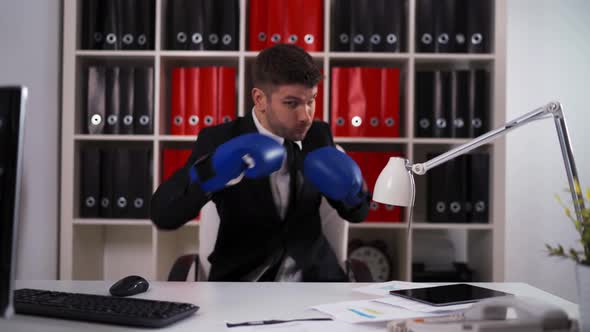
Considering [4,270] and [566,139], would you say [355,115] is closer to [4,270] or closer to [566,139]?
[566,139]

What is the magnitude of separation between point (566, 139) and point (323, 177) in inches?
22.0

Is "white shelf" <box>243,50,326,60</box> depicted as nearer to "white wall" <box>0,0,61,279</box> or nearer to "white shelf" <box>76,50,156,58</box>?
"white shelf" <box>76,50,156,58</box>

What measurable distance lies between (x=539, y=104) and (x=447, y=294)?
1.99 m

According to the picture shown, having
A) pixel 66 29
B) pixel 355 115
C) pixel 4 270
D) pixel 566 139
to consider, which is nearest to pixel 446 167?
pixel 355 115

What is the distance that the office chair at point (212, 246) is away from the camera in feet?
5.49

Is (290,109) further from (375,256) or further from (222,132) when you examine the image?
(375,256)

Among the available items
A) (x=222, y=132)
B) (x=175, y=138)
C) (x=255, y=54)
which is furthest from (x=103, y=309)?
(x=255, y=54)

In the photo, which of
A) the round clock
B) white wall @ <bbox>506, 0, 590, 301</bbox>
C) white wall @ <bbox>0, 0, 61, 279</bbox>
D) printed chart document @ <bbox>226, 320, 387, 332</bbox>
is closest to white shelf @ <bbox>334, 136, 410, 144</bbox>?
the round clock

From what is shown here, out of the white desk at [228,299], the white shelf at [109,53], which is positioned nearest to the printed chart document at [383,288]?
the white desk at [228,299]

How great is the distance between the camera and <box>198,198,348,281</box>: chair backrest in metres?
1.76

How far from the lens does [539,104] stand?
2.87m

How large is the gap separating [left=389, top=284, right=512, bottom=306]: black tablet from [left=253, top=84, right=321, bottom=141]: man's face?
652mm

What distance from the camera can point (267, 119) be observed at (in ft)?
5.93

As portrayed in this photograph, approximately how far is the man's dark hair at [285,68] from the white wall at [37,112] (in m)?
0.97
